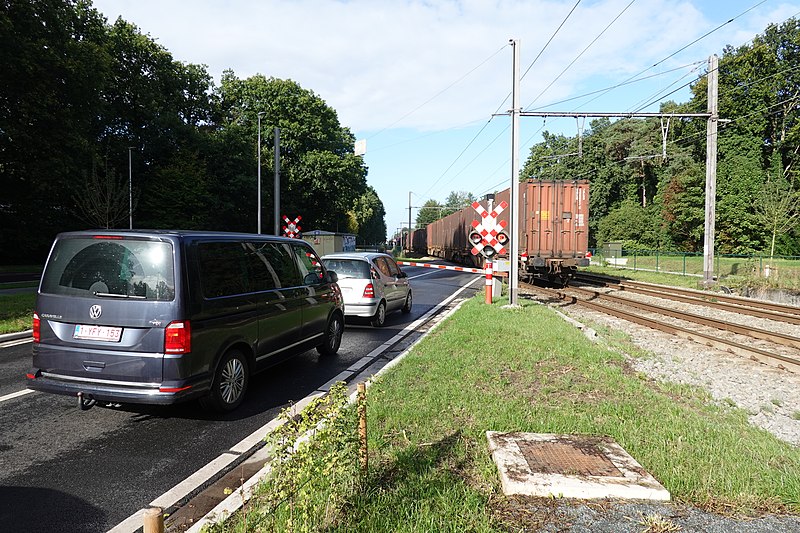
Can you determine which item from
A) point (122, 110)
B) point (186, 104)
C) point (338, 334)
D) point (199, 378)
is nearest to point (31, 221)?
point (122, 110)

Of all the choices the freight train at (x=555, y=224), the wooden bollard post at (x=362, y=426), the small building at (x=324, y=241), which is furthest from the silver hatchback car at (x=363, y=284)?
the small building at (x=324, y=241)

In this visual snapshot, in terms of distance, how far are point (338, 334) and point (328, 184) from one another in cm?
3655

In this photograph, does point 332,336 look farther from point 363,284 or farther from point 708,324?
point 708,324

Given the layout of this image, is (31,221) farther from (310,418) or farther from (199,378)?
(310,418)

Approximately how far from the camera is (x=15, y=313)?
1089cm

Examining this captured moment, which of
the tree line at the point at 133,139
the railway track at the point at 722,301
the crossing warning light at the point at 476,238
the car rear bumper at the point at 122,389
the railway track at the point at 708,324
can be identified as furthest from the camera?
the tree line at the point at 133,139

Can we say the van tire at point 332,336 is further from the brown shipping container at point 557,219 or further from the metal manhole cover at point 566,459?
the brown shipping container at point 557,219

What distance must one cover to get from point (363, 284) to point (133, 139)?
3482 cm

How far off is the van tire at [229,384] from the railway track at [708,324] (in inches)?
306

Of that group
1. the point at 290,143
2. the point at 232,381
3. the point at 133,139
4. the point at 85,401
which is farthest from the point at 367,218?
the point at 85,401

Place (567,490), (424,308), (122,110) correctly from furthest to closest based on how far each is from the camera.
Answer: (122,110) < (424,308) < (567,490)

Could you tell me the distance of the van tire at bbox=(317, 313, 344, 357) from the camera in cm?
780

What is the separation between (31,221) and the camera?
1265 inches

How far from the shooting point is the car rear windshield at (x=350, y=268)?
1051cm
